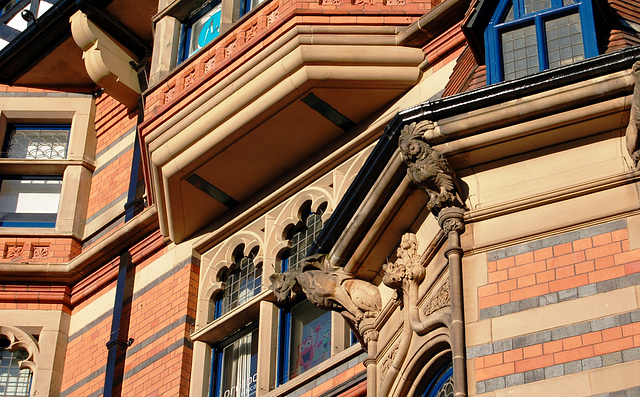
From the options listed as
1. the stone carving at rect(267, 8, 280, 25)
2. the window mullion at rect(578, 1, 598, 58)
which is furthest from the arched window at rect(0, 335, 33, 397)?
the window mullion at rect(578, 1, 598, 58)

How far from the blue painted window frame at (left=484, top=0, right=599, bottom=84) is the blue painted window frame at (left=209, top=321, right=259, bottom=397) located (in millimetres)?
4806

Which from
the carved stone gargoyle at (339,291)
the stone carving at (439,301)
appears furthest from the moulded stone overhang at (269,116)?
the stone carving at (439,301)

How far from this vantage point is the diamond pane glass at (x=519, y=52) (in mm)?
10820

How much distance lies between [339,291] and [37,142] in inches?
358

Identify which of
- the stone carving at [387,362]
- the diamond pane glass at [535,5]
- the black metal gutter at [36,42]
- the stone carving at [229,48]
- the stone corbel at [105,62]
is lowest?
the stone carving at [387,362]

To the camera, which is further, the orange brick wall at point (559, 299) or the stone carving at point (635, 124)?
the stone carving at point (635, 124)

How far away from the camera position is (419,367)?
33.8ft

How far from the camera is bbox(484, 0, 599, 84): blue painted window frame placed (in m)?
10.6

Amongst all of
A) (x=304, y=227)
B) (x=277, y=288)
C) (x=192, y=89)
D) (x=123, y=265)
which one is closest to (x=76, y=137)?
(x=123, y=265)

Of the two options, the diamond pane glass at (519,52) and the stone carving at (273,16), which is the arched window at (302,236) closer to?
the stone carving at (273,16)

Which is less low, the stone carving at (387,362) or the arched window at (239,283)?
the arched window at (239,283)

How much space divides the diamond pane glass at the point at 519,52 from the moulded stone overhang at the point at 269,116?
104 inches

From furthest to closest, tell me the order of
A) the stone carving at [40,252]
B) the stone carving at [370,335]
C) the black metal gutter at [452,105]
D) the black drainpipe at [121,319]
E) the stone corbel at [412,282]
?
the stone carving at [40,252] < the black drainpipe at [121,319] < the stone carving at [370,335] < the stone corbel at [412,282] < the black metal gutter at [452,105]

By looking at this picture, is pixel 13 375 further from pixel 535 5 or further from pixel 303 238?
pixel 535 5
